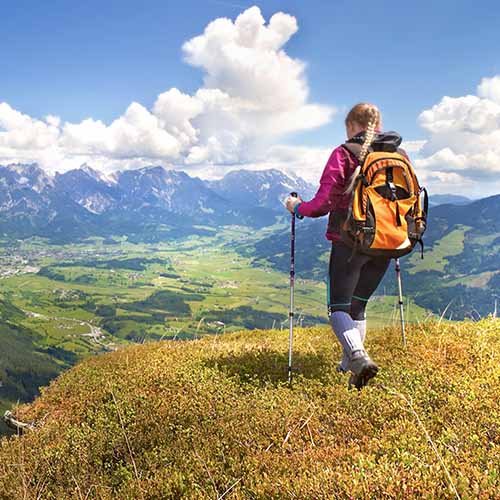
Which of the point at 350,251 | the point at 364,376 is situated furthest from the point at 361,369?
the point at 350,251

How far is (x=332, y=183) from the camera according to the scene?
552 centimetres

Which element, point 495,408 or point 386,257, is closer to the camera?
point 495,408

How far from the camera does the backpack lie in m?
5.19

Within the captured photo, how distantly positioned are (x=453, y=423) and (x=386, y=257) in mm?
2248

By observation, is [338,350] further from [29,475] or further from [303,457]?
[29,475]

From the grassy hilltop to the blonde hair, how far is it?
132 inches

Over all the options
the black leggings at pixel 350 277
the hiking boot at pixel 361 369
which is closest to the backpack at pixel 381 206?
the black leggings at pixel 350 277

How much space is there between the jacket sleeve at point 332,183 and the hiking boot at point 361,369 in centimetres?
219

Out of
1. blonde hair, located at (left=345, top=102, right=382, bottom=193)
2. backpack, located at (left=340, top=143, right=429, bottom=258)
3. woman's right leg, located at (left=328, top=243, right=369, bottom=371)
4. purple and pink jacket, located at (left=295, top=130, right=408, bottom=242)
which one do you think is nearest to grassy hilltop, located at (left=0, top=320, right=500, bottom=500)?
woman's right leg, located at (left=328, top=243, right=369, bottom=371)

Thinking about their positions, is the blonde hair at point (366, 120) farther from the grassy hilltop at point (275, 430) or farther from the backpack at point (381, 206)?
the grassy hilltop at point (275, 430)

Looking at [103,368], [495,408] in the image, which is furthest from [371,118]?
[103,368]

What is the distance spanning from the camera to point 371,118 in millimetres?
5777

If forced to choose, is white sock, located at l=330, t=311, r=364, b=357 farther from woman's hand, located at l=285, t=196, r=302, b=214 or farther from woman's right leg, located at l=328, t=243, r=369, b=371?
woman's hand, located at l=285, t=196, r=302, b=214

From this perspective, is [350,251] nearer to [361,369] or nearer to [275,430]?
[361,369]
